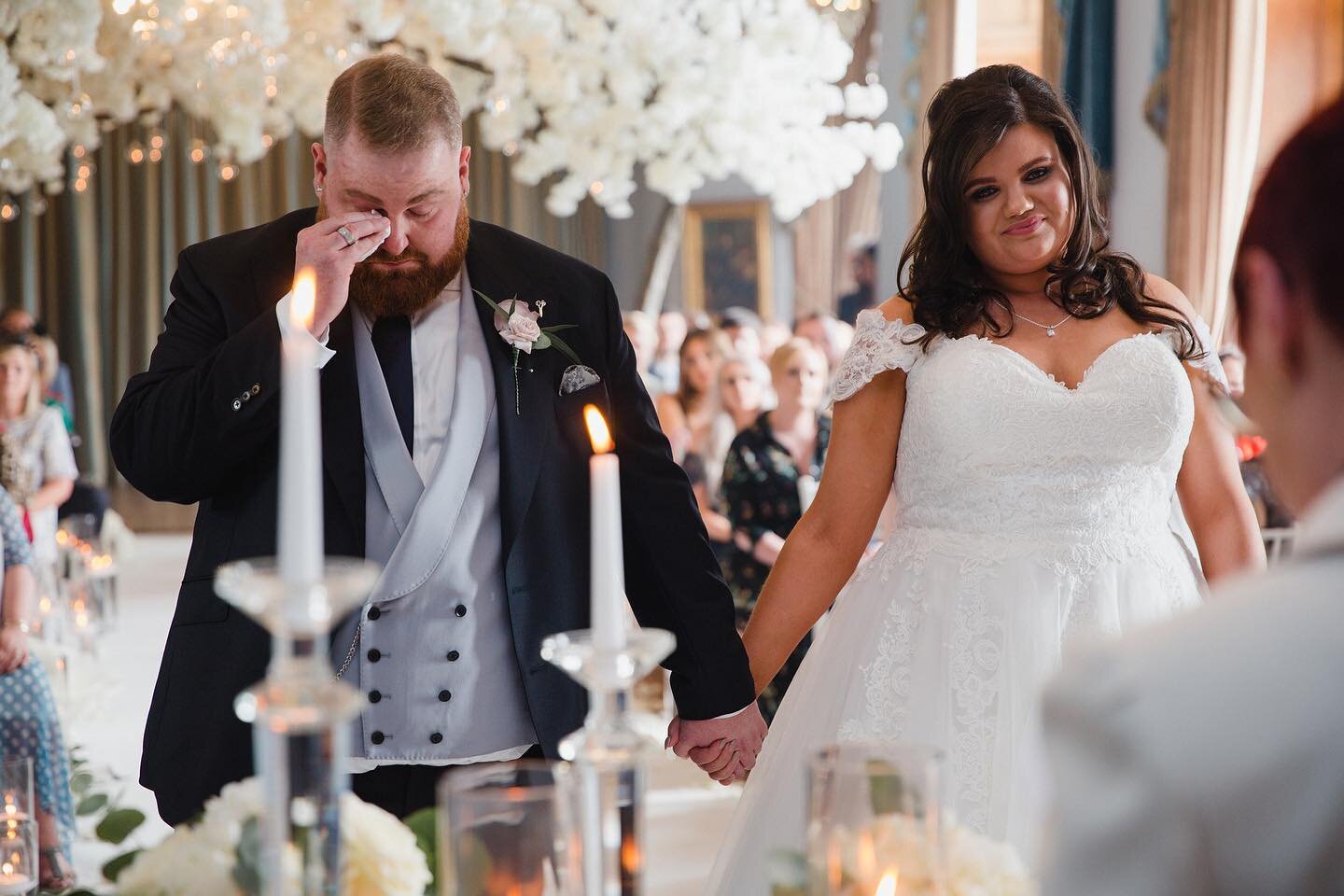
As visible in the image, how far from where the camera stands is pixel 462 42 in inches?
267

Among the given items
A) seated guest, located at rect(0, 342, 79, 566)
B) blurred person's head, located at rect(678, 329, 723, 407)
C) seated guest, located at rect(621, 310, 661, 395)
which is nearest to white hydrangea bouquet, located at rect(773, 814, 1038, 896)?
blurred person's head, located at rect(678, 329, 723, 407)

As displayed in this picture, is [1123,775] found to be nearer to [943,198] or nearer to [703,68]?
[943,198]

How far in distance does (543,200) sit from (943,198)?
50.8ft

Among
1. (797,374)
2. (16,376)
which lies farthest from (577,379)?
(16,376)

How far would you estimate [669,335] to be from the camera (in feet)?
39.3

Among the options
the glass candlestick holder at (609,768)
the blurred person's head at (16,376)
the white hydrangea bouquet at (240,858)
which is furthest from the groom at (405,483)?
the blurred person's head at (16,376)

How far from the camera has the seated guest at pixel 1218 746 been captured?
2.80ft

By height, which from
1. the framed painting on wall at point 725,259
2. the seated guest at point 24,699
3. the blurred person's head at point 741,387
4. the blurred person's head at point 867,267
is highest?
the framed painting on wall at point 725,259

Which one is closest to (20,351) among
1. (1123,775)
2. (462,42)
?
(462,42)

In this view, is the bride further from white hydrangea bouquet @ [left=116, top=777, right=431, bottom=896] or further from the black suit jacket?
white hydrangea bouquet @ [left=116, top=777, right=431, bottom=896]

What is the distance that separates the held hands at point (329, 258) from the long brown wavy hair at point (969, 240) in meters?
1.15

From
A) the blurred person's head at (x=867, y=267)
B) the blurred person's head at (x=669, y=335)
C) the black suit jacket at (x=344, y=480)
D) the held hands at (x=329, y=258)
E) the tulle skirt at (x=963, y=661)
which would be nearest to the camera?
the held hands at (x=329, y=258)

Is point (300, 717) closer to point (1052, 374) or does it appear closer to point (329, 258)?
point (329, 258)

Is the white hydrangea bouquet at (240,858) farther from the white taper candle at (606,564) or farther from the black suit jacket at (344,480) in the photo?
the black suit jacket at (344,480)
